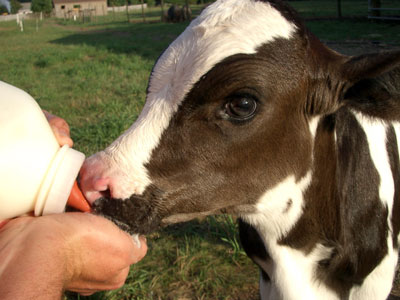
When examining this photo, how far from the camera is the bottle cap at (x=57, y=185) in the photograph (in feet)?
4.01

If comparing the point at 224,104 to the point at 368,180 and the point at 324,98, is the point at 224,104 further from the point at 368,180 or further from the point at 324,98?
the point at 368,180

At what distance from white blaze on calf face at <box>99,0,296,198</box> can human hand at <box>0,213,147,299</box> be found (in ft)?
0.65

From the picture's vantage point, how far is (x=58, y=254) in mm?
1204

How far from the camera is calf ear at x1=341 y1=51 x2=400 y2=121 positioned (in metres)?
1.58

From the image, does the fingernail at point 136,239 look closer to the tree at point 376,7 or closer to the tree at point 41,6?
the tree at point 376,7

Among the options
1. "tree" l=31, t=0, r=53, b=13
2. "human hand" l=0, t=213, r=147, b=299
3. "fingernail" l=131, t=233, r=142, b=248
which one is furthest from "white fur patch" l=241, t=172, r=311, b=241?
Result: "tree" l=31, t=0, r=53, b=13

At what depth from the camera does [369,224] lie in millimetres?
1989

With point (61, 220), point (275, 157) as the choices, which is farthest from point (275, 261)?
point (61, 220)

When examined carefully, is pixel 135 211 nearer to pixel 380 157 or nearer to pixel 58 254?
pixel 58 254

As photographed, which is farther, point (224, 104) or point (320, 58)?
point (320, 58)

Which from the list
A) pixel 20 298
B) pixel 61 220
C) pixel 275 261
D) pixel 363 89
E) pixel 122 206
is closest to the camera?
pixel 20 298

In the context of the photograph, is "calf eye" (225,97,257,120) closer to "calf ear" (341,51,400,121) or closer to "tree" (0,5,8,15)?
"calf ear" (341,51,400,121)

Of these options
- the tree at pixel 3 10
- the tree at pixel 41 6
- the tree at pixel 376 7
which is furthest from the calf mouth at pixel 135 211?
the tree at pixel 3 10

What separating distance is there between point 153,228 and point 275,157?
1.97ft
